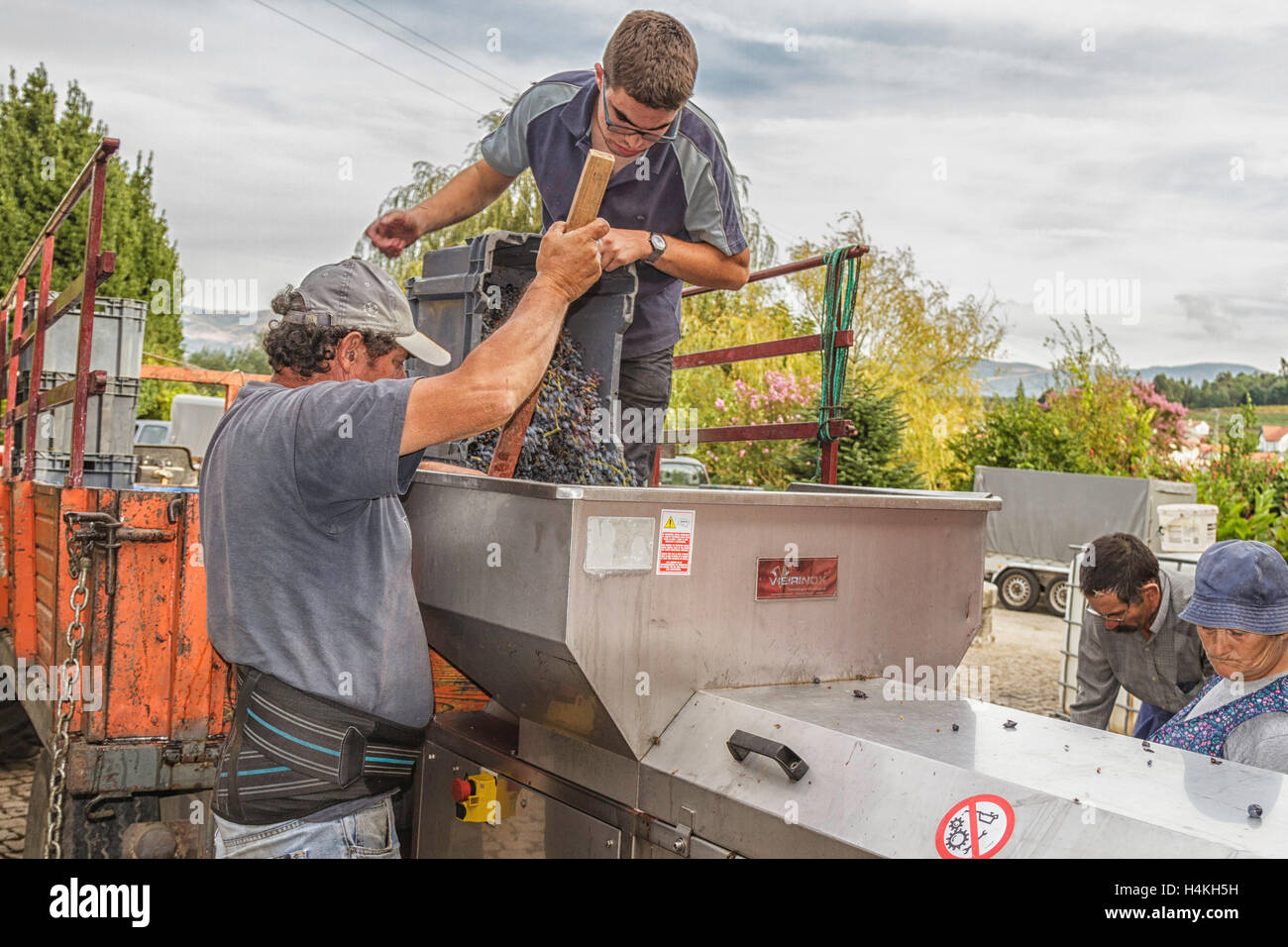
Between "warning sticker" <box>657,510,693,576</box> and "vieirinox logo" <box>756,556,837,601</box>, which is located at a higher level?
"warning sticker" <box>657,510,693,576</box>

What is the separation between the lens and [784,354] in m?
4.14

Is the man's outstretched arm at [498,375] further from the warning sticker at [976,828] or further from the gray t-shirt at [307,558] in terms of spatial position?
the warning sticker at [976,828]

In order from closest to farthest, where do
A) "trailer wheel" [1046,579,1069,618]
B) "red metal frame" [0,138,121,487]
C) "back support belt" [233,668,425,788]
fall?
1. "back support belt" [233,668,425,788]
2. "red metal frame" [0,138,121,487]
3. "trailer wheel" [1046,579,1069,618]

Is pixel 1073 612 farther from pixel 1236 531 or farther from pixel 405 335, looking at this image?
pixel 405 335

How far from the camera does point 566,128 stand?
3336 mm

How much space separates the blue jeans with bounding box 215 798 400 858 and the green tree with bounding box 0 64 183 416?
19.0 m

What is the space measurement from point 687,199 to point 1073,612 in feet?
15.0

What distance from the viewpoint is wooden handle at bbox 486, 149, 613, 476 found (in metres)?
2.50

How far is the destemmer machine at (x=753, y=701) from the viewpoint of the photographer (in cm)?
185

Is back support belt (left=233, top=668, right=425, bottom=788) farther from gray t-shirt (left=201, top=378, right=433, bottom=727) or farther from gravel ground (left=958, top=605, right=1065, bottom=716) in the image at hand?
gravel ground (left=958, top=605, right=1065, bottom=716)

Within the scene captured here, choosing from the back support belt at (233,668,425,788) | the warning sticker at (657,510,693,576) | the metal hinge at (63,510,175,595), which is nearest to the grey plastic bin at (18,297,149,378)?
the metal hinge at (63,510,175,595)

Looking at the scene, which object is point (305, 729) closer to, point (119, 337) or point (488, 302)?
point (488, 302)

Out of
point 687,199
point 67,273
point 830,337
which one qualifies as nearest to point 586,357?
point 687,199
